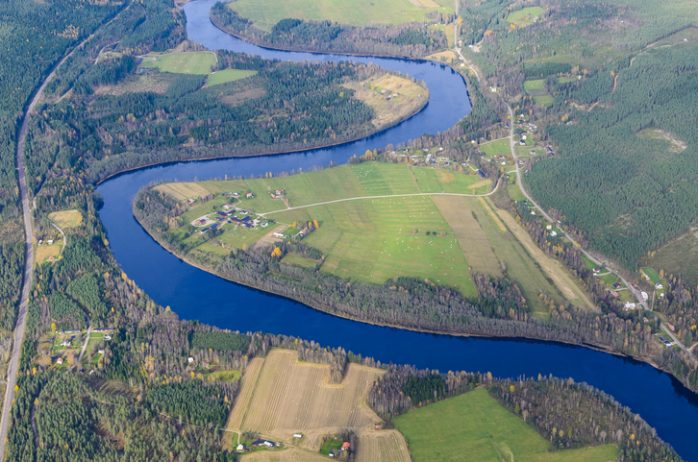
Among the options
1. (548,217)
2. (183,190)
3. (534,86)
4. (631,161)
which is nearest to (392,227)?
(548,217)

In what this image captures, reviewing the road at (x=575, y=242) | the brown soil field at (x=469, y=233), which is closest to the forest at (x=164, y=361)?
the road at (x=575, y=242)

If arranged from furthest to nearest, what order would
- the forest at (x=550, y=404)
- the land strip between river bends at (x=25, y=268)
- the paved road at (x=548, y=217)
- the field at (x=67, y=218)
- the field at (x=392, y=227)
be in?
the field at (x=67, y=218) < the field at (x=392, y=227) < the paved road at (x=548, y=217) < the land strip between river bends at (x=25, y=268) < the forest at (x=550, y=404)

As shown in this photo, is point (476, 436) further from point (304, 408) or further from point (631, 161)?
point (631, 161)

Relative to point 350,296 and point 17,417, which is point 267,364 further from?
point 17,417

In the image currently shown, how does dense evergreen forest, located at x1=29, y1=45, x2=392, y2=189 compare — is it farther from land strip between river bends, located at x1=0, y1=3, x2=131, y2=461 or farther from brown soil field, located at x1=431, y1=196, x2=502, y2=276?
brown soil field, located at x1=431, y1=196, x2=502, y2=276

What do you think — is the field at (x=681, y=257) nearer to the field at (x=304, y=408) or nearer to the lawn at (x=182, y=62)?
the field at (x=304, y=408)

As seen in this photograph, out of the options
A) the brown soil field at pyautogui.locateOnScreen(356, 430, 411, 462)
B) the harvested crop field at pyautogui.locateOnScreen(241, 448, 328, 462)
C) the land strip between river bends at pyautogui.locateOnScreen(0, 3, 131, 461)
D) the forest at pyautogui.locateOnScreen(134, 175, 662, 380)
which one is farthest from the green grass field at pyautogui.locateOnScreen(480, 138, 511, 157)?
the harvested crop field at pyautogui.locateOnScreen(241, 448, 328, 462)
